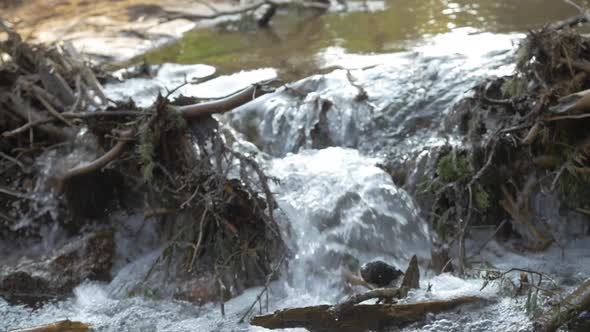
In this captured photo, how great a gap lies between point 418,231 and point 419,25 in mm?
4229

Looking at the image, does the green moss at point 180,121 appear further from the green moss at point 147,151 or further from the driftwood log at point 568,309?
the driftwood log at point 568,309

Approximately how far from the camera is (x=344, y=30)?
8.84 metres

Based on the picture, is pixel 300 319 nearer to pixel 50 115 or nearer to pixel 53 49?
pixel 50 115

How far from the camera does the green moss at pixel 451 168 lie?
4.57 m

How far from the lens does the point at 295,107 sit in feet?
19.4

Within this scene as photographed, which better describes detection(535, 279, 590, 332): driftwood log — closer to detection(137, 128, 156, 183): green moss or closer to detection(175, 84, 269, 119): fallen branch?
detection(175, 84, 269, 119): fallen branch

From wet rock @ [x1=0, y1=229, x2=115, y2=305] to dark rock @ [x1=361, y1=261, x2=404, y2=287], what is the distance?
5.61ft

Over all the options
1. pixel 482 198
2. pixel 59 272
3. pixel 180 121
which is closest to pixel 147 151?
pixel 180 121

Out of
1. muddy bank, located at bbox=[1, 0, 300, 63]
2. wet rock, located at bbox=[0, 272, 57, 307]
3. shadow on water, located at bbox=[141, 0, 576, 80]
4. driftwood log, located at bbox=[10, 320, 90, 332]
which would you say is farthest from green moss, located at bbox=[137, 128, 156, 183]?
muddy bank, located at bbox=[1, 0, 300, 63]

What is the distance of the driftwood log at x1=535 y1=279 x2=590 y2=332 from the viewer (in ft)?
11.3

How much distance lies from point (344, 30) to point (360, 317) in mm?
5528

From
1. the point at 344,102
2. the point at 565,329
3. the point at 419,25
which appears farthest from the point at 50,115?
the point at 419,25

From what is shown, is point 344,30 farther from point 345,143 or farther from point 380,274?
point 380,274

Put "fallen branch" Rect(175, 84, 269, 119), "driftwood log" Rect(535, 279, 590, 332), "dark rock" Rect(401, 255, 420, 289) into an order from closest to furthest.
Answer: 1. "driftwood log" Rect(535, 279, 590, 332)
2. "dark rock" Rect(401, 255, 420, 289)
3. "fallen branch" Rect(175, 84, 269, 119)
